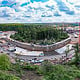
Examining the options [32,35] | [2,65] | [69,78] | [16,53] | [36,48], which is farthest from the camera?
[32,35]

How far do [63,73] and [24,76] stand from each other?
22.1 inches

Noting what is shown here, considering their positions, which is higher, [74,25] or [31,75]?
[31,75]

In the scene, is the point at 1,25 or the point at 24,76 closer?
the point at 24,76

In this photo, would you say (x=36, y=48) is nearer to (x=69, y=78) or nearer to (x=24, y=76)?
(x=24, y=76)

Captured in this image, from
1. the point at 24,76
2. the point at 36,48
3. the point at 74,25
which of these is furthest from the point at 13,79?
the point at 74,25

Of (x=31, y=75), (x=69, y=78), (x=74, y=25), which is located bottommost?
(x=74, y=25)

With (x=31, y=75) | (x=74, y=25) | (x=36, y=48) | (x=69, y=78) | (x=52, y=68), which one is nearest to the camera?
(x=69, y=78)

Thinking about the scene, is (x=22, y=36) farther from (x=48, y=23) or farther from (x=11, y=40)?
(x=48, y=23)

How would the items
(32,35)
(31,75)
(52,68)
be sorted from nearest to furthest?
(52,68) → (31,75) → (32,35)

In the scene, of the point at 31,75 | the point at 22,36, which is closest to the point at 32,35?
→ the point at 22,36

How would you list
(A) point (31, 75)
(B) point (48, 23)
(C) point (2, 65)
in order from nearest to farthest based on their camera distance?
(A) point (31, 75) < (C) point (2, 65) < (B) point (48, 23)

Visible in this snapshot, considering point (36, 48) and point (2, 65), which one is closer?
point (2, 65)

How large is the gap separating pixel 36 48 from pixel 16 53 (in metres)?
0.74

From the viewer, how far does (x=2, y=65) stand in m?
2.64
